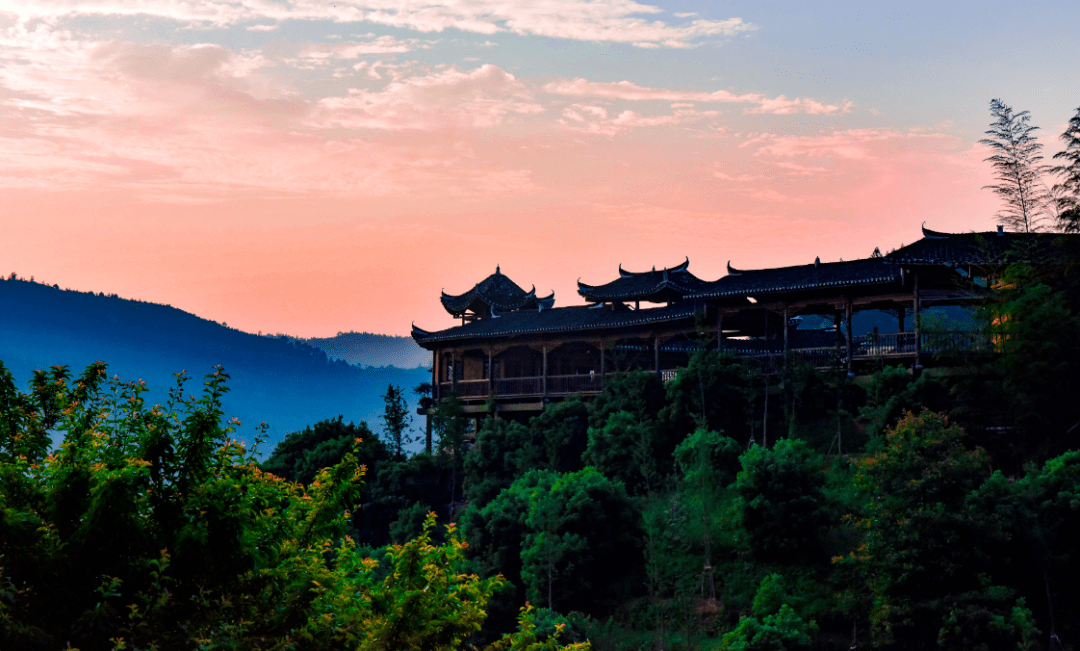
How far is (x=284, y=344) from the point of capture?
152250 mm

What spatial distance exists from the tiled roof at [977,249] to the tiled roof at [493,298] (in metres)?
17.2

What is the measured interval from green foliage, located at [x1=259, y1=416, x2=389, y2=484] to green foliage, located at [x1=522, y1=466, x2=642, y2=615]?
10.9 metres

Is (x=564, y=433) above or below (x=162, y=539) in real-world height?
above

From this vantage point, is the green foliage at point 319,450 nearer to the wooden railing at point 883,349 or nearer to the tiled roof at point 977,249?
the wooden railing at point 883,349

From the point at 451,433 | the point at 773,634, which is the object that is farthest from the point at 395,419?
the point at 773,634

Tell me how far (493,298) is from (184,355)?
106m

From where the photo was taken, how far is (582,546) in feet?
76.0

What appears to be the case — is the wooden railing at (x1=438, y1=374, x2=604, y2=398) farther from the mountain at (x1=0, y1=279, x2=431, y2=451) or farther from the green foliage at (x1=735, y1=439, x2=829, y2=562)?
the mountain at (x1=0, y1=279, x2=431, y2=451)

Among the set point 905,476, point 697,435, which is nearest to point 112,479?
point 905,476

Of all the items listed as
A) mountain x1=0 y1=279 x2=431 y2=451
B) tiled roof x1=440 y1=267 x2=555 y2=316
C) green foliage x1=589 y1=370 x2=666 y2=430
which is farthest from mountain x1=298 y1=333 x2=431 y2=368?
green foliage x1=589 y1=370 x2=666 y2=430

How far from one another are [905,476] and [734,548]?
202 inches

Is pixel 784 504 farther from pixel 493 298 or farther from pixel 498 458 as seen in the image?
pixel 493 298

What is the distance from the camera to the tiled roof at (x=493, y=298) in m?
39.9

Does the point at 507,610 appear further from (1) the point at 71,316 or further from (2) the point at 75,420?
(1) the point at 71,316
